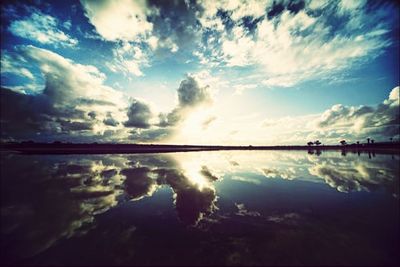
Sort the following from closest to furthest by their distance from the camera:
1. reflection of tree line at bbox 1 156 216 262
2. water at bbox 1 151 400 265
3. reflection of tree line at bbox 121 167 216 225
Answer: water at bbox 1 151 400 265
reflection of tree line at bbox 1 156 216 262
reflection of tree line at bbox 121 167 216 225

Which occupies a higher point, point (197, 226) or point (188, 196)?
point (188, 196)

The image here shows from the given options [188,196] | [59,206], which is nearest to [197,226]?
[188,196]

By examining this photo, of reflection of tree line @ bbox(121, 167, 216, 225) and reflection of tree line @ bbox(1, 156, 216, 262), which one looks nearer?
reflection of tree line @ bbox(1, 156, 216, 262)

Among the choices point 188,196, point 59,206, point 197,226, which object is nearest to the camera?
point 197,226

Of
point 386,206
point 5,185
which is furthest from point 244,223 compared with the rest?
point 5,185

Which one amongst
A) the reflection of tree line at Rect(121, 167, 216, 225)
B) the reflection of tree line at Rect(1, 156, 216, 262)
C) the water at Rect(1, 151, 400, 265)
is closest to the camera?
the water at Rect(1, 151, 400, 265)

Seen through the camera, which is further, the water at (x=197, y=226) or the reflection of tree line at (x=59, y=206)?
the reflection of tree line at (x=59, y=206)

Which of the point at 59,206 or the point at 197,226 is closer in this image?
the point at 197,226

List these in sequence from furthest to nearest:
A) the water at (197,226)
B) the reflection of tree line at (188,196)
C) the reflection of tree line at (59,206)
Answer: the reflection of tree line at (188,196)
the reflection of tree line at (59,206)
the water at (197,226)

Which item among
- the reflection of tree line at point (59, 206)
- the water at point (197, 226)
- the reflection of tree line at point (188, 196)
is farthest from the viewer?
the reflection of tree line at point (188, 196)

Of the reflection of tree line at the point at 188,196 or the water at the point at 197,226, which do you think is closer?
the water at the point at 197,226

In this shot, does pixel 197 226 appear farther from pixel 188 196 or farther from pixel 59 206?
pixel 59 206

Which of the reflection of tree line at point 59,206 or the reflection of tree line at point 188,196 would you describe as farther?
the reflection of tree line at point 188,196

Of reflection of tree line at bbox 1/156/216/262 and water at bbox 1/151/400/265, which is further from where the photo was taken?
reflection of tree line at bbox 1/156/216/262
